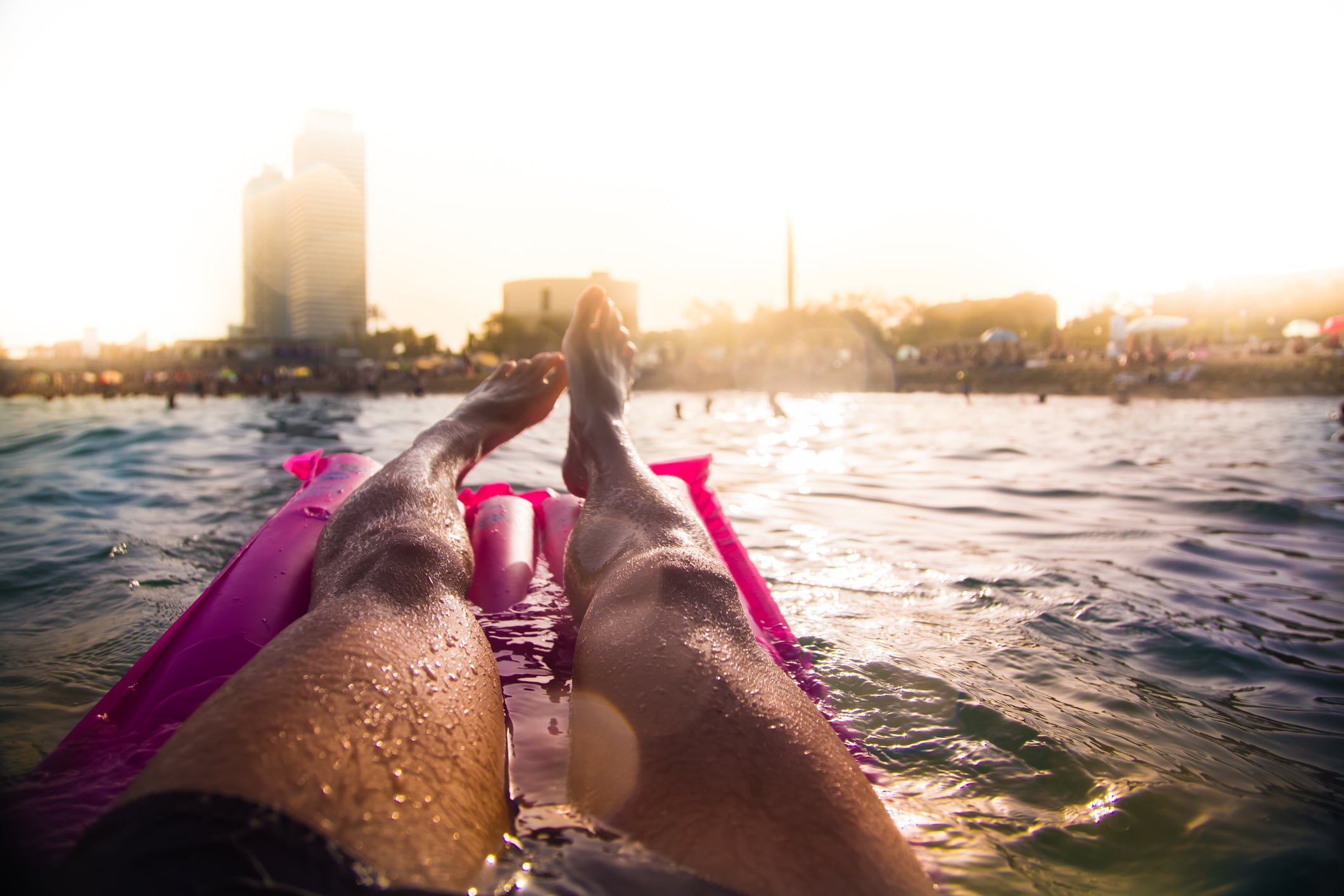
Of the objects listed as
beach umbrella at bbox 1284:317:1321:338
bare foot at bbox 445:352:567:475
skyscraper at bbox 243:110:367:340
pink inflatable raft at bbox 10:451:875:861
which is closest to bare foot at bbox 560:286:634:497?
bare foot at bbox 445:352:567:475

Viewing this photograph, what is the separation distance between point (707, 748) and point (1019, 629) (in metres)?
1.70

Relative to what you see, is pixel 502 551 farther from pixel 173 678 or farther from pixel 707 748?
pixel 707 748

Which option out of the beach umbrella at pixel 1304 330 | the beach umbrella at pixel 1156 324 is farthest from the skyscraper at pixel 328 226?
the beach umbrella at pixel 1304 330

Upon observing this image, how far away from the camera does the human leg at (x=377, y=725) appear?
0.70 m

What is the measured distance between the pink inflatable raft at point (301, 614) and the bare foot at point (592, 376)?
301 mm

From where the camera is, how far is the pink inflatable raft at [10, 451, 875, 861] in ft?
3.41

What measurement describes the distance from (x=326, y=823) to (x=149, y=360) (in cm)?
7009

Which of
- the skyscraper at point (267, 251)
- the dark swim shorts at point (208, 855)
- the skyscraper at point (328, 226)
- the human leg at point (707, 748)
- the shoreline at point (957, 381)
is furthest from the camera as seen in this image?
the skyscraper at point (267, 251)

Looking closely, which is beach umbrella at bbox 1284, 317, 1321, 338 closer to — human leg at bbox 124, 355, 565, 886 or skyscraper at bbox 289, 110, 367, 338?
human leg at bbox 124, 355, 565, 886

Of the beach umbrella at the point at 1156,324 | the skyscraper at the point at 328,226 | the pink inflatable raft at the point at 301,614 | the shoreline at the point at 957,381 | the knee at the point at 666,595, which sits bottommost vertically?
the pink inflatable raft at the point at 301,614

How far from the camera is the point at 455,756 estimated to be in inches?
34.7

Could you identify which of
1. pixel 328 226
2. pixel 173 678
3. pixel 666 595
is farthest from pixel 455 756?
pixel 328 226

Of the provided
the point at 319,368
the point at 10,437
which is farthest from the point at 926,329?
the point at 10,437

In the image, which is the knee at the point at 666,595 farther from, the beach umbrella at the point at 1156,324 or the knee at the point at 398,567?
the beach umbrella at the point at 1156,324
